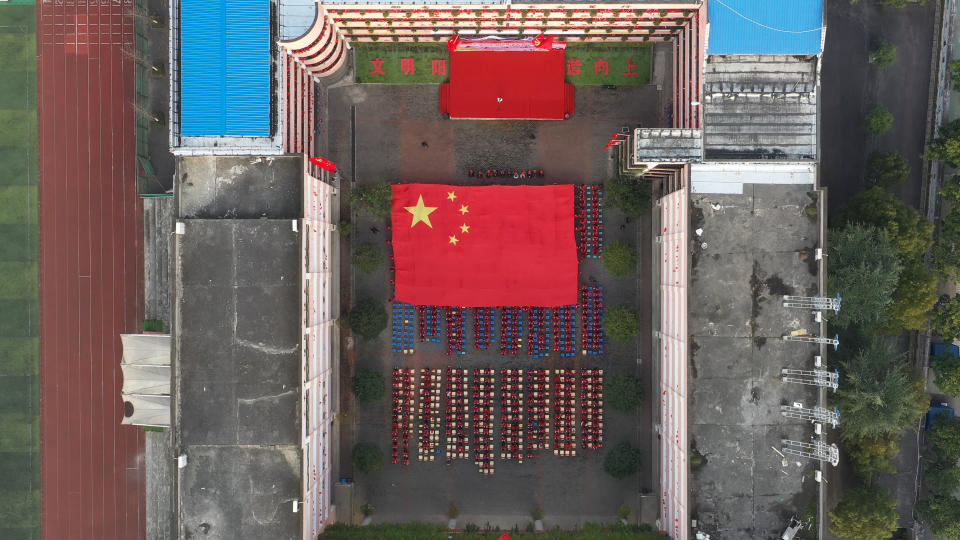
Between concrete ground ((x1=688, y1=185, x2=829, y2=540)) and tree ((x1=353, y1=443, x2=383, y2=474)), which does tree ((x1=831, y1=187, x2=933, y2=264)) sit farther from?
tree ((x1=353, y1=443, x2=383, y2=474))

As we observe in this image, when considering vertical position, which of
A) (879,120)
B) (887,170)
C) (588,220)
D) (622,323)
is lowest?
(622,323)

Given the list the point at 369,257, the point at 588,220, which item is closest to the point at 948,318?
the point at 588,220

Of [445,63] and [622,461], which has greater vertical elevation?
[445,63]

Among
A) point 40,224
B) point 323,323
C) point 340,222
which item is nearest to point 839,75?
point 340,222

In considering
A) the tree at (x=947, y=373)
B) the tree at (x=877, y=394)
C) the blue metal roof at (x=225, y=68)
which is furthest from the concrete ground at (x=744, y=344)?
the blue metal roof at (x=225, y=68)

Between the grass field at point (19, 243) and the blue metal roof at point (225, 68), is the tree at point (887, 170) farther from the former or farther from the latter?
the grass field at point (19, 243)

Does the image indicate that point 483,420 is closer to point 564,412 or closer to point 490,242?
point 564,412
